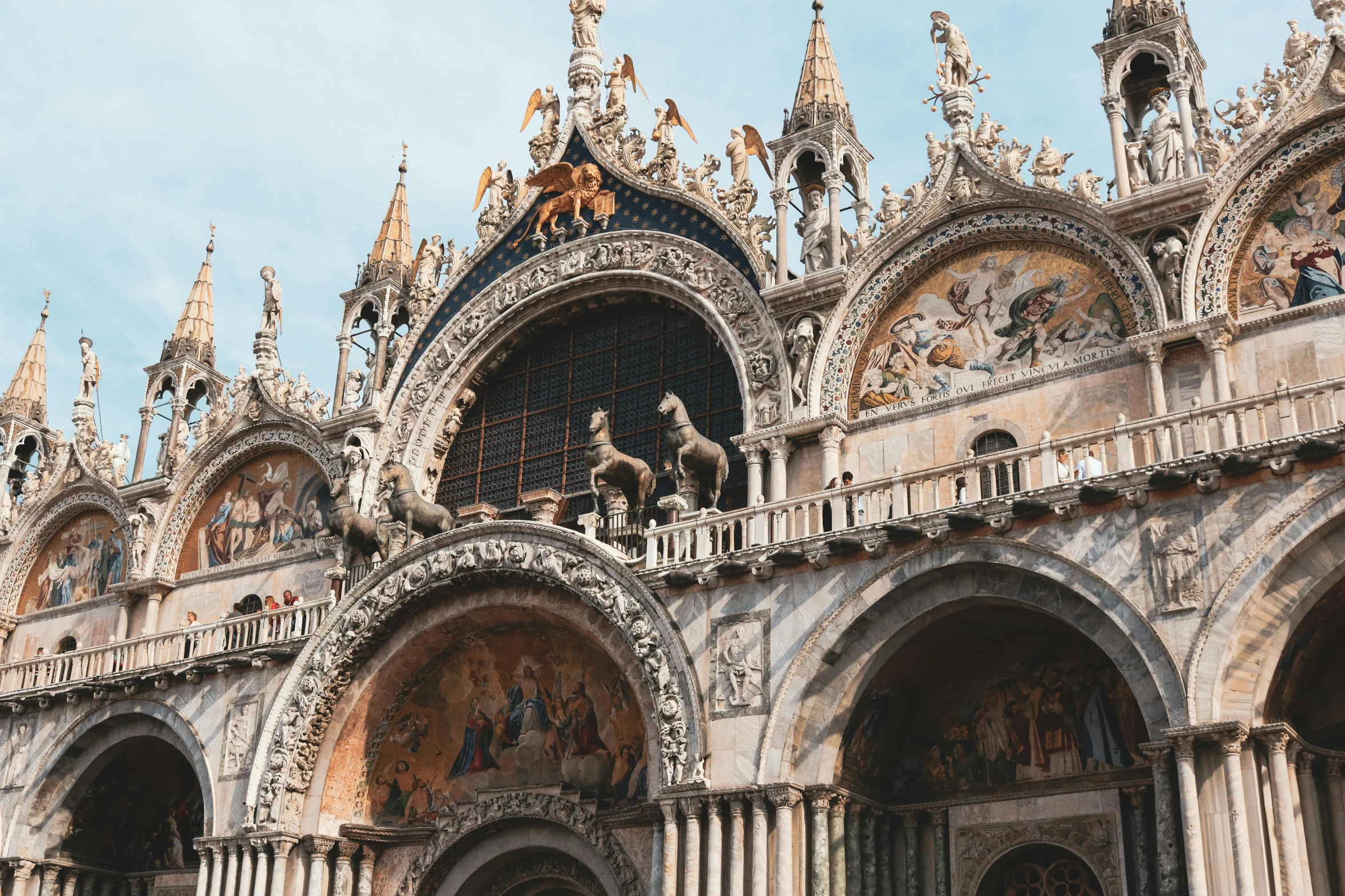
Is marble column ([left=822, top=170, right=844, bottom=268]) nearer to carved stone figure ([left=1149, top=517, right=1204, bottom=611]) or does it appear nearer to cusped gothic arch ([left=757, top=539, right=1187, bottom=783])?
cusped gothic arch ([left=757, top=539, right=1187, bottom=783])

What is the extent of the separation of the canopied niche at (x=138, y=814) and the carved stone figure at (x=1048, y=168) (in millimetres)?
16012

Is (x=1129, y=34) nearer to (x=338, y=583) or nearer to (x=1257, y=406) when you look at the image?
(x=1257, y=406)

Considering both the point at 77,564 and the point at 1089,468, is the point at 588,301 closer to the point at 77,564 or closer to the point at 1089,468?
the point at 1089,468

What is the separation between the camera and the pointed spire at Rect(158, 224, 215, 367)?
97.7ft

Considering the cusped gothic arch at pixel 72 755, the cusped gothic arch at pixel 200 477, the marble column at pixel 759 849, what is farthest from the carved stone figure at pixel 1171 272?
the cusped gothic arch at pixel 72 755

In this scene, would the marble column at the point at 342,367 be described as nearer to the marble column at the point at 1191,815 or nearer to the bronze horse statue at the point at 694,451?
the bronze horse statue at the point at 694,451

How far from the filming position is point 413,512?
2219 cm

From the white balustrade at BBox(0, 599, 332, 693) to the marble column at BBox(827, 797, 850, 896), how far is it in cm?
852

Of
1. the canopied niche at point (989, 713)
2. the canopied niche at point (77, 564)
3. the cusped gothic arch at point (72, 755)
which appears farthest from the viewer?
the canopied niche at point (77, 564)

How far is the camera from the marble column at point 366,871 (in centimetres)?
2136

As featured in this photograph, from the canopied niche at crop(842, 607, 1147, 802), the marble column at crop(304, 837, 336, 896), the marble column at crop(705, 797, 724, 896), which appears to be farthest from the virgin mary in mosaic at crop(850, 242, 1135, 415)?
the marble column at crop(304, 837, 336, 896)

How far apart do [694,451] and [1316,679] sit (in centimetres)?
807

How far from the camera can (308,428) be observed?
26.3 metres

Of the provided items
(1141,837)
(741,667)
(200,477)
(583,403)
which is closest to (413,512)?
(583,403)
